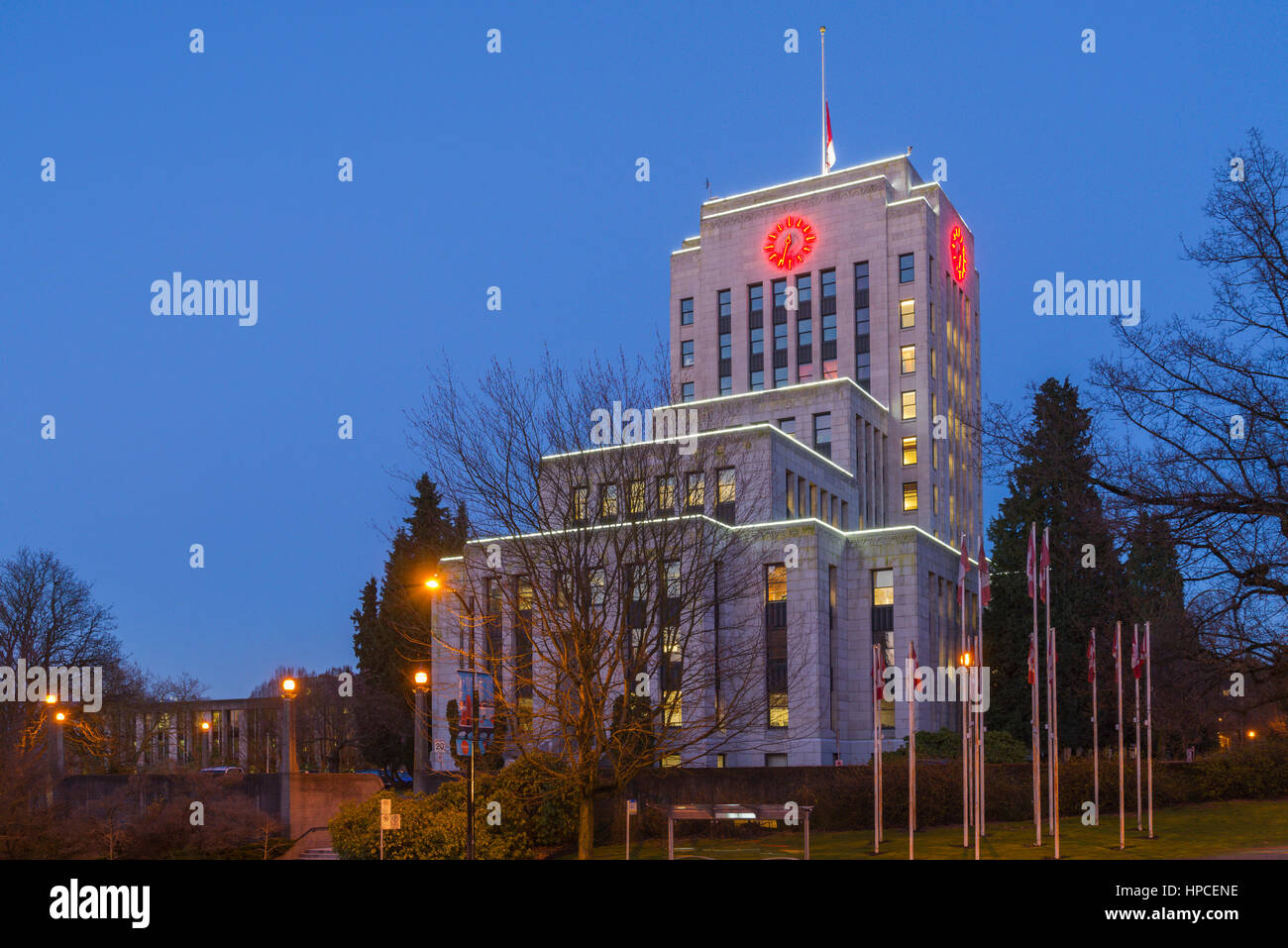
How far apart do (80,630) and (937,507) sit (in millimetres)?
56087

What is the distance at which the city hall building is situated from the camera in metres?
58.5

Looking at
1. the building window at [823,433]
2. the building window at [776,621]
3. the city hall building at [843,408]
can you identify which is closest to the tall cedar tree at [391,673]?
the city hall building at [843,408]

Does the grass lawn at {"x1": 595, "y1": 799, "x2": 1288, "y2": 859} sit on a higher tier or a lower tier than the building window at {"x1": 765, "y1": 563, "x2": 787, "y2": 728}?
lower

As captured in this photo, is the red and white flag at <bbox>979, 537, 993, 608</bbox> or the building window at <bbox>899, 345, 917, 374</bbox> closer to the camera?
the red and white flag at <bbox>979, 537, 993, 608</bbox>

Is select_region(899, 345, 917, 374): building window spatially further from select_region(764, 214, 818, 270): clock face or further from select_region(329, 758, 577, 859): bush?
select_region(329, 758, 577, 859): bush

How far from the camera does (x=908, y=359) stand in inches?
3046

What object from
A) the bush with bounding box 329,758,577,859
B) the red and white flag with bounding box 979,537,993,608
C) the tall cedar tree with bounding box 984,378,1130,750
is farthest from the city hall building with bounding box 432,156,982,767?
the red and white flag with bounding box 979,537,993,608

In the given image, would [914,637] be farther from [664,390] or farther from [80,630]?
[80,630]

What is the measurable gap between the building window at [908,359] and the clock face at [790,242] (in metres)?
10.1

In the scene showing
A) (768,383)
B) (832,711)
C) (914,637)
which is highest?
(768,383)

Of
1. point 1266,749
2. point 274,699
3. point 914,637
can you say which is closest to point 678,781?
point 1266,749

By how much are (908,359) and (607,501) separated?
53.6 metres

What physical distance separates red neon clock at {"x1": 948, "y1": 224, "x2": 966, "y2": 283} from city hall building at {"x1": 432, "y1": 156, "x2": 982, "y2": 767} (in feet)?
0.83
